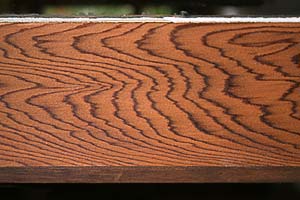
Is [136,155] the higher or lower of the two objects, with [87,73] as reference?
lower

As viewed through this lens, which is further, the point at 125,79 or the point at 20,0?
the point at 20,0

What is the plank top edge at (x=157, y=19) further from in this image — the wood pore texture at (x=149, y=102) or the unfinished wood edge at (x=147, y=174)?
the unfinished wood edge at (x=147, y=174)

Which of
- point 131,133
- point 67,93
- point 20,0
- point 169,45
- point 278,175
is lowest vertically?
point 278,175

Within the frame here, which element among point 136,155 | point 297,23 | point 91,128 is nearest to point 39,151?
point 91,128

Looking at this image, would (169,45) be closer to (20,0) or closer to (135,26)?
(135,26)
